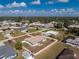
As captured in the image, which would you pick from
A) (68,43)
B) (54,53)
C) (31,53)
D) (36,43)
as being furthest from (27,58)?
(68,43)

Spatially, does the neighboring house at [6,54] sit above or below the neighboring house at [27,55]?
above

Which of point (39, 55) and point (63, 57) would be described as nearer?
point (63, 57)

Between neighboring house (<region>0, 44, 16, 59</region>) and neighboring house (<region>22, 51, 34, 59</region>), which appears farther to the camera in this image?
neighboring house (<region>22, 51, 34, 59</region>)

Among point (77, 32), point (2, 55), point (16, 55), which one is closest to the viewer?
point (2, 55)

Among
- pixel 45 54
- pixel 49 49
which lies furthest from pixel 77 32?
pixel 45 54

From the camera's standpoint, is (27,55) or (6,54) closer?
(6,54)

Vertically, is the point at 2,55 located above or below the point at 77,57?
above

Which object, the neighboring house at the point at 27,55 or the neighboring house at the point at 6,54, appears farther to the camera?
the neighboring house at the point at 27,55

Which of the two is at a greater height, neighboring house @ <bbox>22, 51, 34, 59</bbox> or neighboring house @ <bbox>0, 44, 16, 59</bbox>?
neighboring house @ <bbox>0, 44, 16, 59</bbox>

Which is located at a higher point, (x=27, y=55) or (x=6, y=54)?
(x=6, y=54)

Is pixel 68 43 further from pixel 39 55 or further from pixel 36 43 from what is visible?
pixel 39 55

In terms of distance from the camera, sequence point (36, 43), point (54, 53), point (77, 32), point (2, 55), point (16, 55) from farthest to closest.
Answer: point (77, 32) < point (36, 43) < point (54, 53) < point (16, 55) < point (2, 55)
